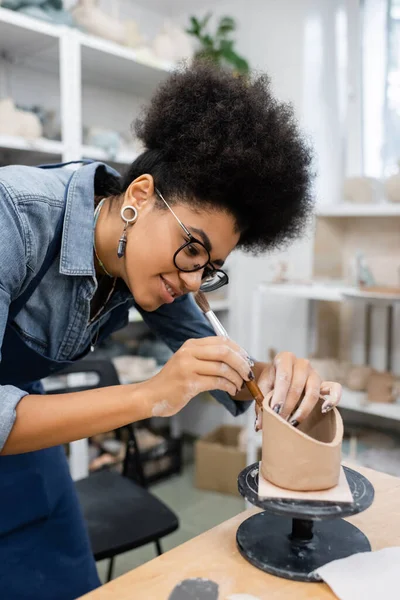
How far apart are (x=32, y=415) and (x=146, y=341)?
1842 mm

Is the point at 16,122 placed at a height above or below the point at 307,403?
above

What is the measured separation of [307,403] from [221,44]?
88.5 inches

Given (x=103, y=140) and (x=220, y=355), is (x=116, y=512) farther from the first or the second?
(x=103, y=140)

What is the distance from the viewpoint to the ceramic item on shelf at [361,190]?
2225 millimetres

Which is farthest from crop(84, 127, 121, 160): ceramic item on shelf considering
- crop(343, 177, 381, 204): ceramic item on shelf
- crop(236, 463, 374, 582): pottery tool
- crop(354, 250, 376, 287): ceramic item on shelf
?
crop(236, 463, 374, 582): pottery tool

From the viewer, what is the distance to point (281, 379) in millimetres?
897

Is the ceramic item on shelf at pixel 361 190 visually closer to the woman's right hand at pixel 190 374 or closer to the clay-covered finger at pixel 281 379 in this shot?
the clay-covered finger at pixel 281 379

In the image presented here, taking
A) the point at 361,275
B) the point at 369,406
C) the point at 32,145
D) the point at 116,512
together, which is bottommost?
the point at 116,512

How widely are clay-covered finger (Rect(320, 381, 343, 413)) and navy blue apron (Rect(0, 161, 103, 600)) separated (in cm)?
51

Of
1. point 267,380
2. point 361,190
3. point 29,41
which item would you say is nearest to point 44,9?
point 29,41

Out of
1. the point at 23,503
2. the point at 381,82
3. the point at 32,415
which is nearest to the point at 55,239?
the point at 32,415

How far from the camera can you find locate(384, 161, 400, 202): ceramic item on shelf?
81.5 inches

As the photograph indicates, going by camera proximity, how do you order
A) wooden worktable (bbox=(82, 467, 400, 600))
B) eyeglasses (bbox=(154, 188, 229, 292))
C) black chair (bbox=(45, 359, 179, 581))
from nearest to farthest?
wooden worktable (bbox=(82, 467, 400, 600)) → eyeglasses (bbox=(154, 188, 229, 292)) → black chair (bbox=(45, 359, 179, 581))

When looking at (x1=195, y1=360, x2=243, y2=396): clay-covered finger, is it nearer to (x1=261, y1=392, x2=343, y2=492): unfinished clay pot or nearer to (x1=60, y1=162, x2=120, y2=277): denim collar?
(x1=261, y1=392, x2=343, y2=492): unfinished clay pot
